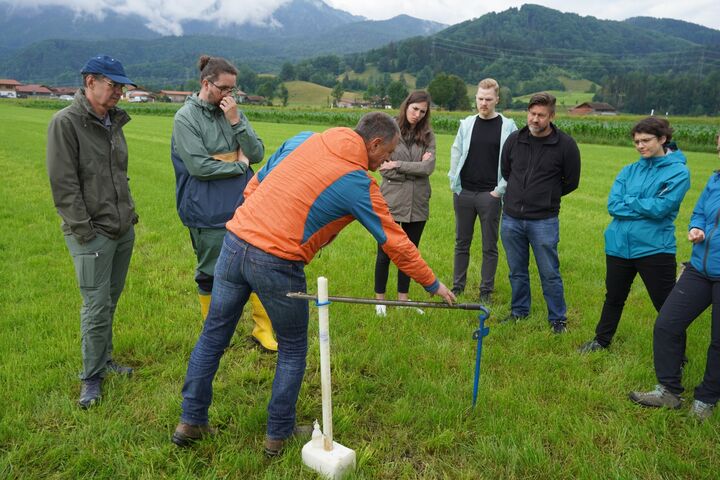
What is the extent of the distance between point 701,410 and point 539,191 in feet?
7.69

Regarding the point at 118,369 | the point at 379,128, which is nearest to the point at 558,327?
the point at 379,128

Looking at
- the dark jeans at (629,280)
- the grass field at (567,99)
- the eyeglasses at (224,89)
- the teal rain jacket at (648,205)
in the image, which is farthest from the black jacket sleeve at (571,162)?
the grass field at (567,99)

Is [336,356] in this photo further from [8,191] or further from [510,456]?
[8,191]

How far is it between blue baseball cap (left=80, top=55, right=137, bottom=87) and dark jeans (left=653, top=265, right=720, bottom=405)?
4431 millimetres

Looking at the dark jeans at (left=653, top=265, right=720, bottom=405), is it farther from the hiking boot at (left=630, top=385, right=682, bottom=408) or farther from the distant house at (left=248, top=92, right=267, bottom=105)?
the distant house at (left=248, top=92, right=267, bottom=105)

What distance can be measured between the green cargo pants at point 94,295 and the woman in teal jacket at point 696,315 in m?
4.15

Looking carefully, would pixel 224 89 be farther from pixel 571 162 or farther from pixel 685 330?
pixel 685 330

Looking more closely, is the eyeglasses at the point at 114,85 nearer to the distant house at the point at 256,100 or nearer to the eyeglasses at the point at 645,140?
the eyeglasses at the point at 645,140

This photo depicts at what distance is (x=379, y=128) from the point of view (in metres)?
2.95

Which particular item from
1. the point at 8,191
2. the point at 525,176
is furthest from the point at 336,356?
the point at 8,191

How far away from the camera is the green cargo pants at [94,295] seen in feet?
12.0

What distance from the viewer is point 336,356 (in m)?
4.52

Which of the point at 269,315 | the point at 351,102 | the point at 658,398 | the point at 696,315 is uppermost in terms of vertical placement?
the point at 351,102

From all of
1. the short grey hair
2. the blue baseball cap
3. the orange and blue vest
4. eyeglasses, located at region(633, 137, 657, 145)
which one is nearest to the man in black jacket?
eyeglasses, located at region(633, 137, 657, 145)
